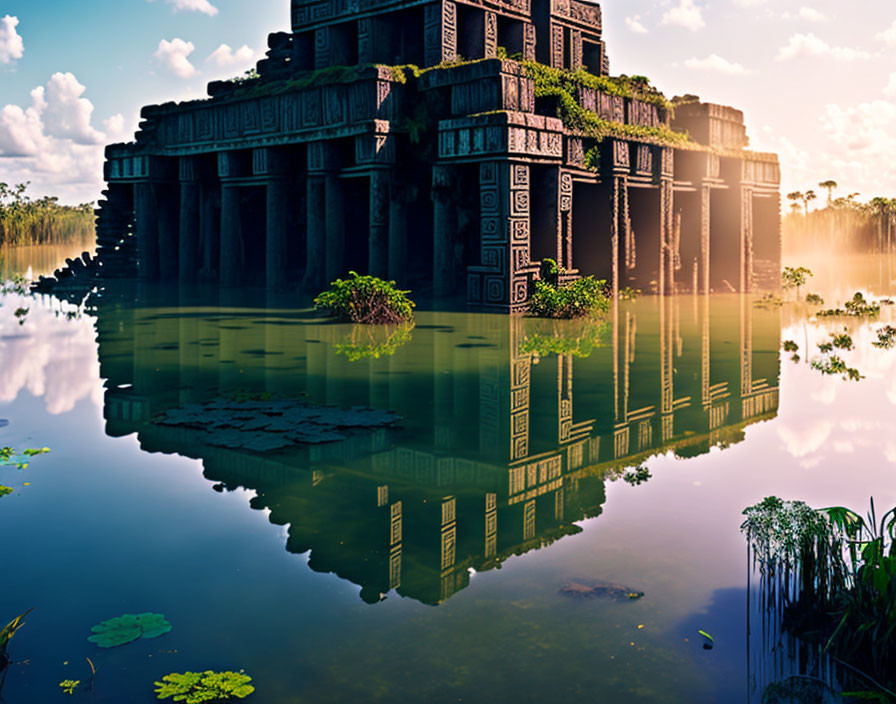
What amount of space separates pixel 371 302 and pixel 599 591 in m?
12.2

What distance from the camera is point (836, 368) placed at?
11.6 m

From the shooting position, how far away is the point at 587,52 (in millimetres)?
26078

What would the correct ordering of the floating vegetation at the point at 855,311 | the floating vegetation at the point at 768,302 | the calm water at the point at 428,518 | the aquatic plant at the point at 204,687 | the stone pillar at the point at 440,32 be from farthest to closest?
the floating vegetation at the point at 768,302
the stone pillar at the point at 440,32
the floating vegetation at the point at 855,311
the calm water at the point at 428,518
the aquatic plant at the point at 204,687

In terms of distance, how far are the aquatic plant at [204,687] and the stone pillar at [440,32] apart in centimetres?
1824

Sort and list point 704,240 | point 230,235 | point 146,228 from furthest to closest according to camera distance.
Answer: point 146,228 < point 230,235 < point 704,240

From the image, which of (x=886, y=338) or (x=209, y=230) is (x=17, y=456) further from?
(x=209, y=230)

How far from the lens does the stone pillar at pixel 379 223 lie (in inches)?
783

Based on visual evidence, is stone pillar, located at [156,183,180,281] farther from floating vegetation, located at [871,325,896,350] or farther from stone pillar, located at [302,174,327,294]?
floating vegetation, located at [871,325,896,350]

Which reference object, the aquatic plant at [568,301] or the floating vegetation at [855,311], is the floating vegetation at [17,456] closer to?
the aquatic plant at [568,301]

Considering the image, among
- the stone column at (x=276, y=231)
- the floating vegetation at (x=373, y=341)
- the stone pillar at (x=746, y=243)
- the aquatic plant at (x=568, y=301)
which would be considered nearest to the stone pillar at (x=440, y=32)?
the stone column at (x=276, y=231)

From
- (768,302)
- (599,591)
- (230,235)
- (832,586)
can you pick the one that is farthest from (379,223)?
(832,586)

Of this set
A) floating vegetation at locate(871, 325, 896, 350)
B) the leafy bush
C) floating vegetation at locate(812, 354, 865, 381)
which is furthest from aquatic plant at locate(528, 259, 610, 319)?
floating vegetation at locate(812, 354, 865, 381)

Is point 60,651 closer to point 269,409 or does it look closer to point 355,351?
point 269,409

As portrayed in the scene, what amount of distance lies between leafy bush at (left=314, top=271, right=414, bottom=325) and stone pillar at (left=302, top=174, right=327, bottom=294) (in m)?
5.43
